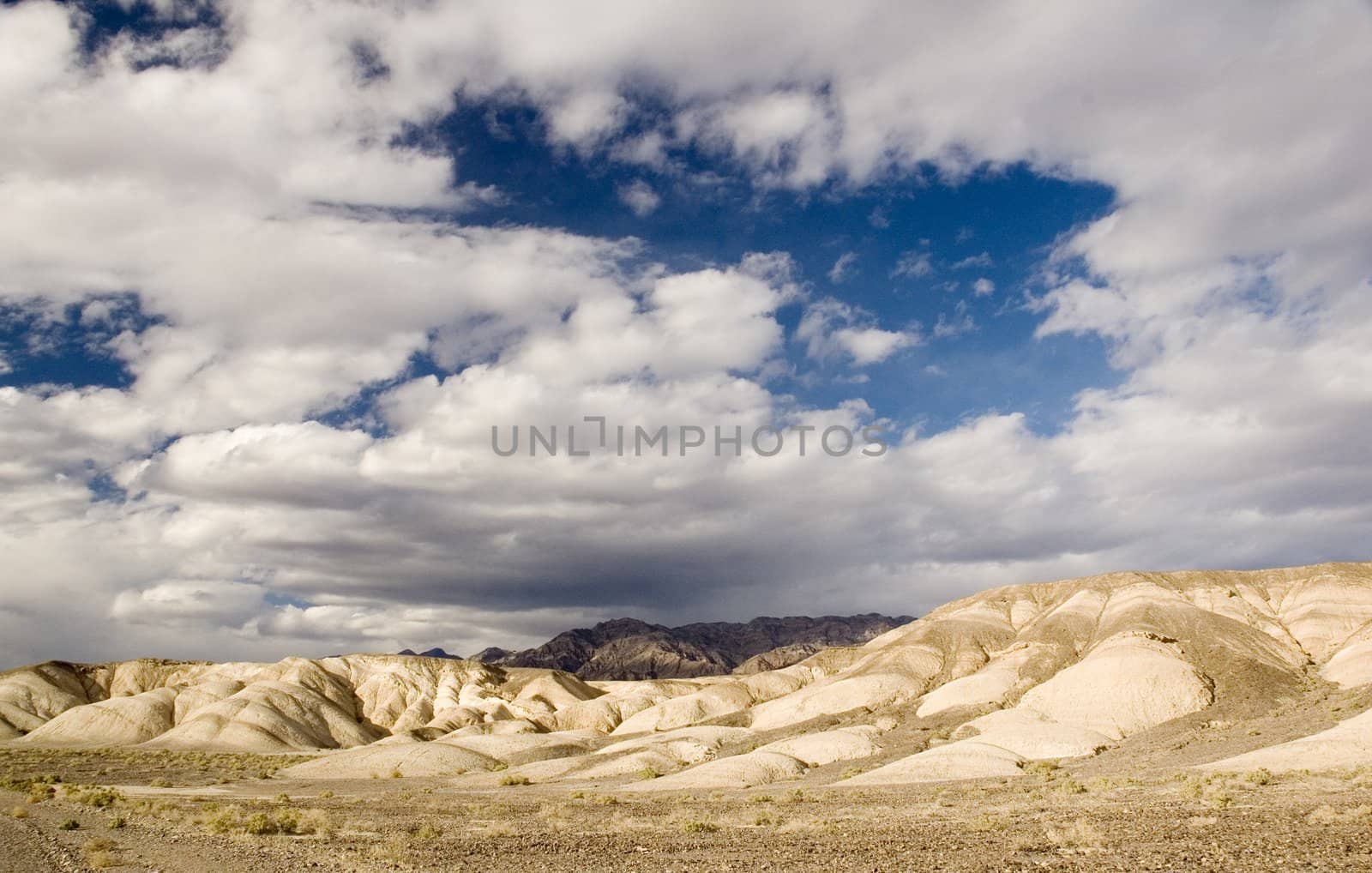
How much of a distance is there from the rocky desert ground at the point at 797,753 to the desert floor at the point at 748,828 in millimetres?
235

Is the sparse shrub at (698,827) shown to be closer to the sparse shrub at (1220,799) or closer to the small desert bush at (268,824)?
the small desert bush at (268,824)

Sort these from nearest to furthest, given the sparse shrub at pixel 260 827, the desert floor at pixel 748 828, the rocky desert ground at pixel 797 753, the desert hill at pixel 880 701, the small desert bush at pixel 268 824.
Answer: the desert floor at pixel 748 828 < the rocky desert ground at pixel 797 753 < the sparse shrub at pixel 260 827 < the small desert bush at pixel 268 824 < the desert hill at pixel 880 701

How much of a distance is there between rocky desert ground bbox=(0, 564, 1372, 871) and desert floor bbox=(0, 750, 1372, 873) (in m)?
0.23

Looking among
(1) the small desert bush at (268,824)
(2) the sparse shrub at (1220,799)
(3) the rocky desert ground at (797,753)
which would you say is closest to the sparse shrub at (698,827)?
(3) the rocky desert ground at (797,753)

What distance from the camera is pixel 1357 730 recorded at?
51906mm

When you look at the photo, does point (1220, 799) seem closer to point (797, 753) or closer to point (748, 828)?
point (748, 828)

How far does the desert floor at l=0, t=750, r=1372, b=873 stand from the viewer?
81.7ft

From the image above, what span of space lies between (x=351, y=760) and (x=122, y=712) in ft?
201

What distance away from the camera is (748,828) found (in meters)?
34.7

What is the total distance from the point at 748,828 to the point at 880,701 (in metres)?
78.2

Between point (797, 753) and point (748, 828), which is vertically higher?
point (748, 828)

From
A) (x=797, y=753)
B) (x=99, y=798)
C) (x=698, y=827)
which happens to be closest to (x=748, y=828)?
(x=698, y=827)

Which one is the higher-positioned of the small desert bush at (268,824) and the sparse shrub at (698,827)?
the small desert bush at (268,824)

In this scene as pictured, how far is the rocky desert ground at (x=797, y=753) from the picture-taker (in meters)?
28.1
